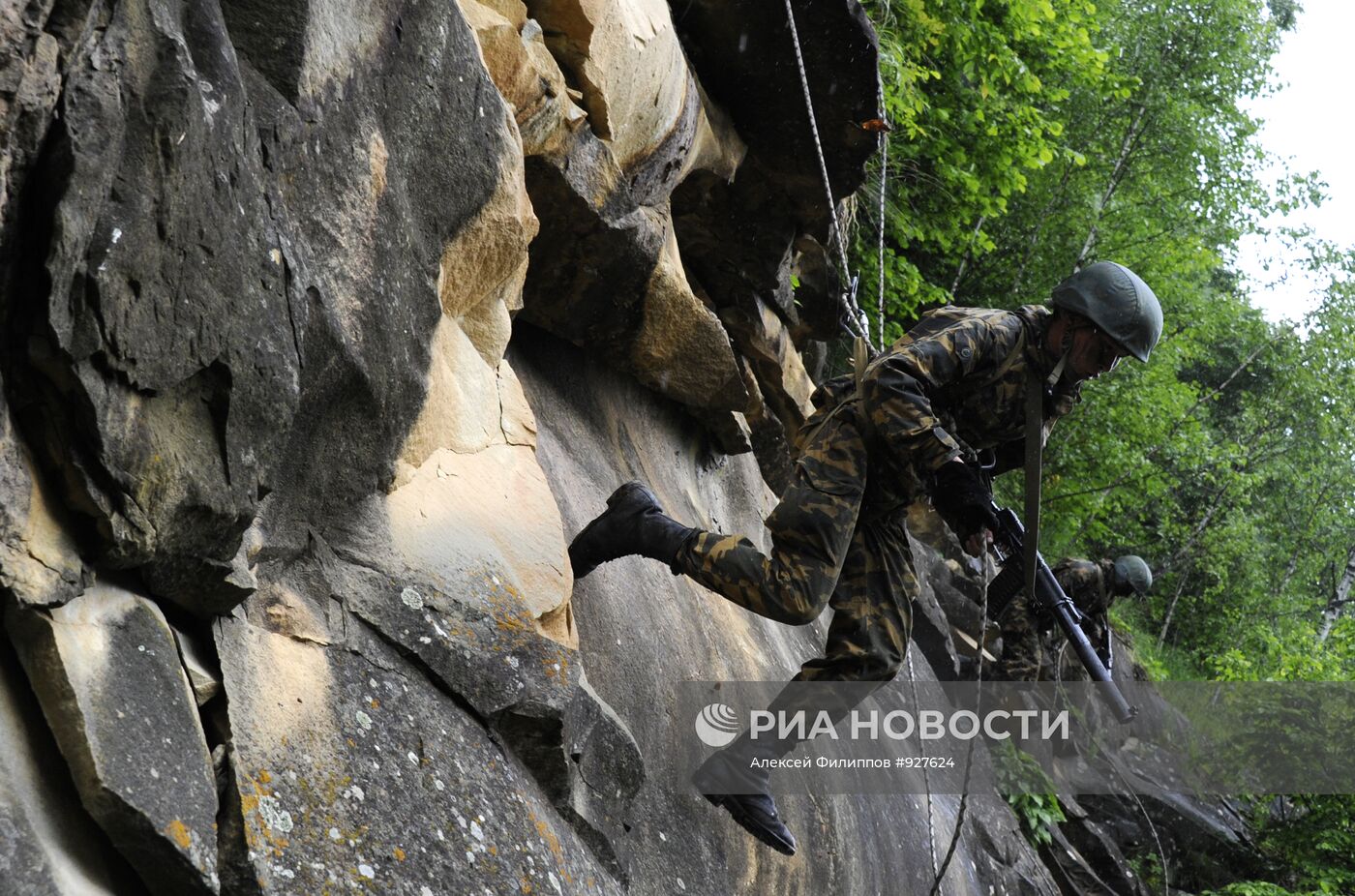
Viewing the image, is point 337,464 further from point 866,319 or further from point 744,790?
point 866,319

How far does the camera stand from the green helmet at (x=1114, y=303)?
502 centimetres

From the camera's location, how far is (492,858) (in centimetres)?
335

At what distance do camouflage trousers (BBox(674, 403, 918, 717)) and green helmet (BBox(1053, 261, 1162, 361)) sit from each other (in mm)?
1114

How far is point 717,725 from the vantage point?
5.62 m

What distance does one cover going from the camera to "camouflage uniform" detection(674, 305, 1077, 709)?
4.55 m

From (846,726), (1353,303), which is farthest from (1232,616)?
(846,726)

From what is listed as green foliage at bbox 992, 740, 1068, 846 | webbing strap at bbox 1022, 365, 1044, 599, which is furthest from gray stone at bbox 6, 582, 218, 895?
green foliage at bbox 992, 740, 1068, 846

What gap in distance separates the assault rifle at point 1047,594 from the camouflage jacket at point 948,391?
38cm

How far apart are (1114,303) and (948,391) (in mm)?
805

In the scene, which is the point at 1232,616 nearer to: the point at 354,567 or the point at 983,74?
the point at 983,74

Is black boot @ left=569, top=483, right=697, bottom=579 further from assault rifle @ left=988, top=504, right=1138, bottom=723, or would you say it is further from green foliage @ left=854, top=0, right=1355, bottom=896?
green foliage @ left=854, top=0, right=1355, bottom=896

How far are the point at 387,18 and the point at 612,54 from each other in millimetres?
1901

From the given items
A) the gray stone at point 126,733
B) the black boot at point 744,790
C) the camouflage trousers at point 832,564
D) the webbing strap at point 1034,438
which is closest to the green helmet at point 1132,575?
the webbing strap at point 1034,438

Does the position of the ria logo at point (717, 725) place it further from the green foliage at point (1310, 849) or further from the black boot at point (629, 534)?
the green foliage at point (1310, 849)
